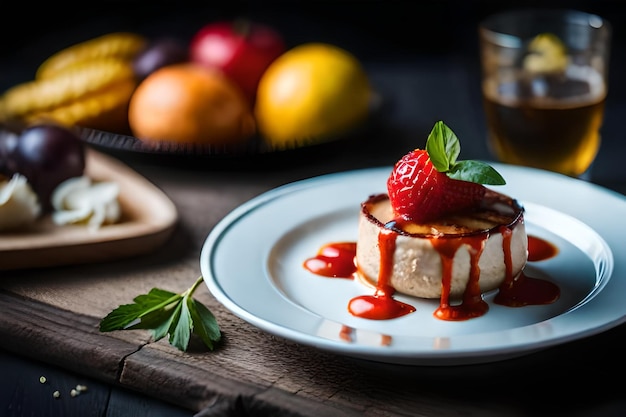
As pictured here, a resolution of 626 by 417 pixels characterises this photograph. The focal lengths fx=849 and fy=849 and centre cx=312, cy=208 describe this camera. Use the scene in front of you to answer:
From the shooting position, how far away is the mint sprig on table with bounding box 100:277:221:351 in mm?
1342

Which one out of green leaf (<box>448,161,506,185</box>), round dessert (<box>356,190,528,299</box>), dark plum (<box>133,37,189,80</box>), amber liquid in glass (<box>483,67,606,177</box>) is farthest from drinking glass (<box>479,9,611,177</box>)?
dark plum (<box>133,37,189,80</box>)

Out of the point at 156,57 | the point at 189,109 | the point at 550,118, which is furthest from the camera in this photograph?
the point at 156,57

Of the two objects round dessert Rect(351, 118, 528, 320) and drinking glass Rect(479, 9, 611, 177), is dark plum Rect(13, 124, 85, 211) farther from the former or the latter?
drinking glass Rect(479, 9, 611, 177)

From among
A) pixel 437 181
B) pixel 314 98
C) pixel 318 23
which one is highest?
pixel 437 181

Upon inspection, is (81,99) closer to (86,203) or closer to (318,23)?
(86,203)

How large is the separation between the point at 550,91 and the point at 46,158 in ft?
3.79

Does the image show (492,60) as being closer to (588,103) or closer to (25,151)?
(588,103)

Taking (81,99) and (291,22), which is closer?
(81,99)

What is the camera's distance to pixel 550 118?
193cm

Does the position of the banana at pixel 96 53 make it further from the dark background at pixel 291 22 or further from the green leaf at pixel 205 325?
the green leaf at pixel 205 325

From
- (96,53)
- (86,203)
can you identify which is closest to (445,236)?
(86,203)

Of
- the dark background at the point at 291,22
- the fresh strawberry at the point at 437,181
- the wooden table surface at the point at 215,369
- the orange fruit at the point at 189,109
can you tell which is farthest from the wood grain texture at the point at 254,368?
the dark background at the point at 291,22

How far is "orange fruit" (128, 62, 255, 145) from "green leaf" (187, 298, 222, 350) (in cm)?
86

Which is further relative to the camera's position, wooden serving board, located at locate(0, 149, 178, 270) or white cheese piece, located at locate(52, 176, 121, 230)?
white cheese piece, located at locate(52, 176, 121, 230)
